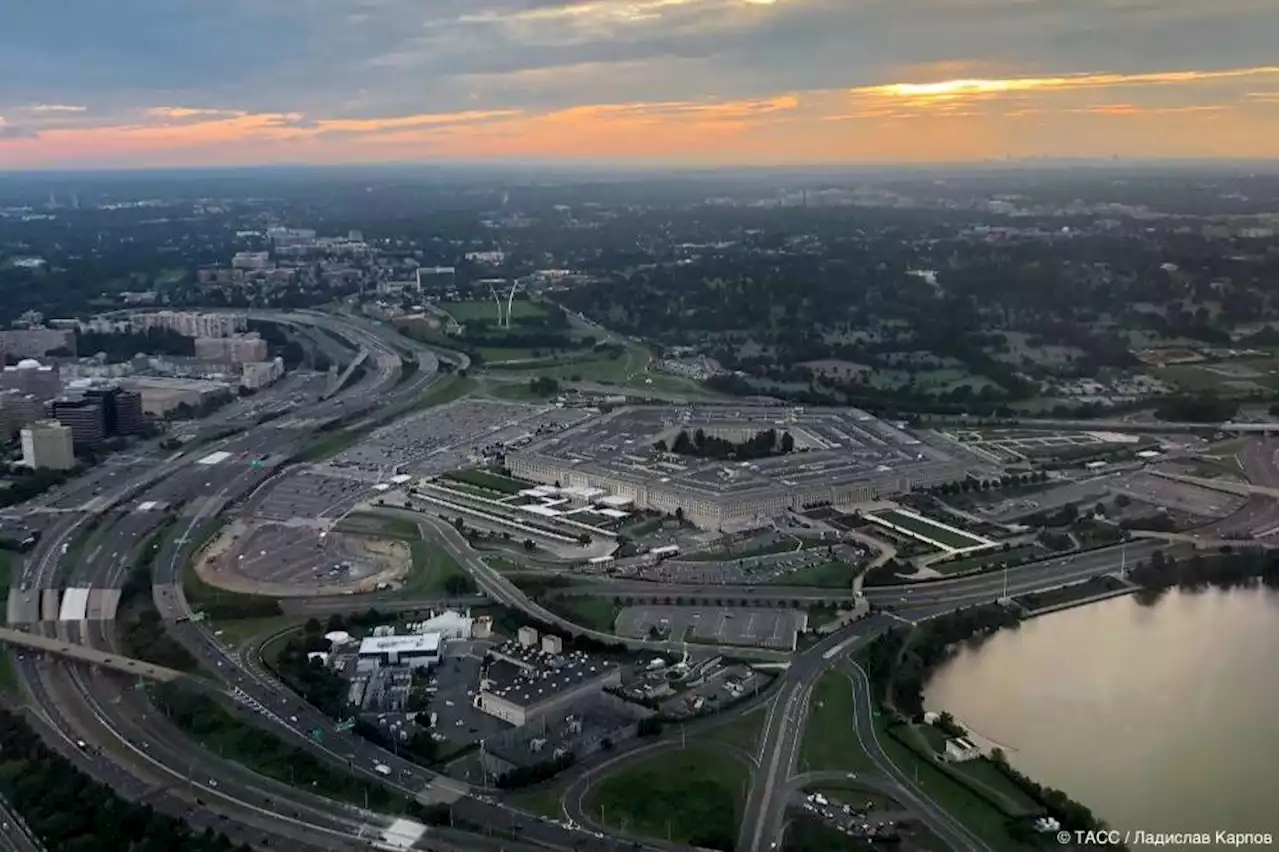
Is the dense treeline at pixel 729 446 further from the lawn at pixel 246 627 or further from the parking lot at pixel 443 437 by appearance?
the lawn at pixel 246 627

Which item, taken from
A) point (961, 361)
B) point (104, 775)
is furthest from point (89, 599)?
point (961, 361)

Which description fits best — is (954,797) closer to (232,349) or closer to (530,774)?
(530,774)

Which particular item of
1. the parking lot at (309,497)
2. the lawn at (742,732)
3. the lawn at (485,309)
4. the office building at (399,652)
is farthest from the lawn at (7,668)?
the lawn at (485,309)

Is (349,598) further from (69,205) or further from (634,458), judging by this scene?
(69,205)

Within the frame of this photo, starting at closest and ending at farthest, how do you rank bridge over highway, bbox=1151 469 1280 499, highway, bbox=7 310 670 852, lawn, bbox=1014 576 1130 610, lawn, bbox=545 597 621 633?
highway, bbox=7 310 670 852, lawn, bbox=545 597 621 633, lawn, bbox=1014 576 1130 610, bridge over highway, bbox=1151 469 1280 499

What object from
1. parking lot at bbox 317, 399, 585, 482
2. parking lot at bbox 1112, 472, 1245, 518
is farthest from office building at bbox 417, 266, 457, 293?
parking lot at bbox 1112, 472, 1245, 518

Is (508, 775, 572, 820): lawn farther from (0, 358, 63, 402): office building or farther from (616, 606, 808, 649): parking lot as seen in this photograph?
(0, 358, 63, 402): office building
